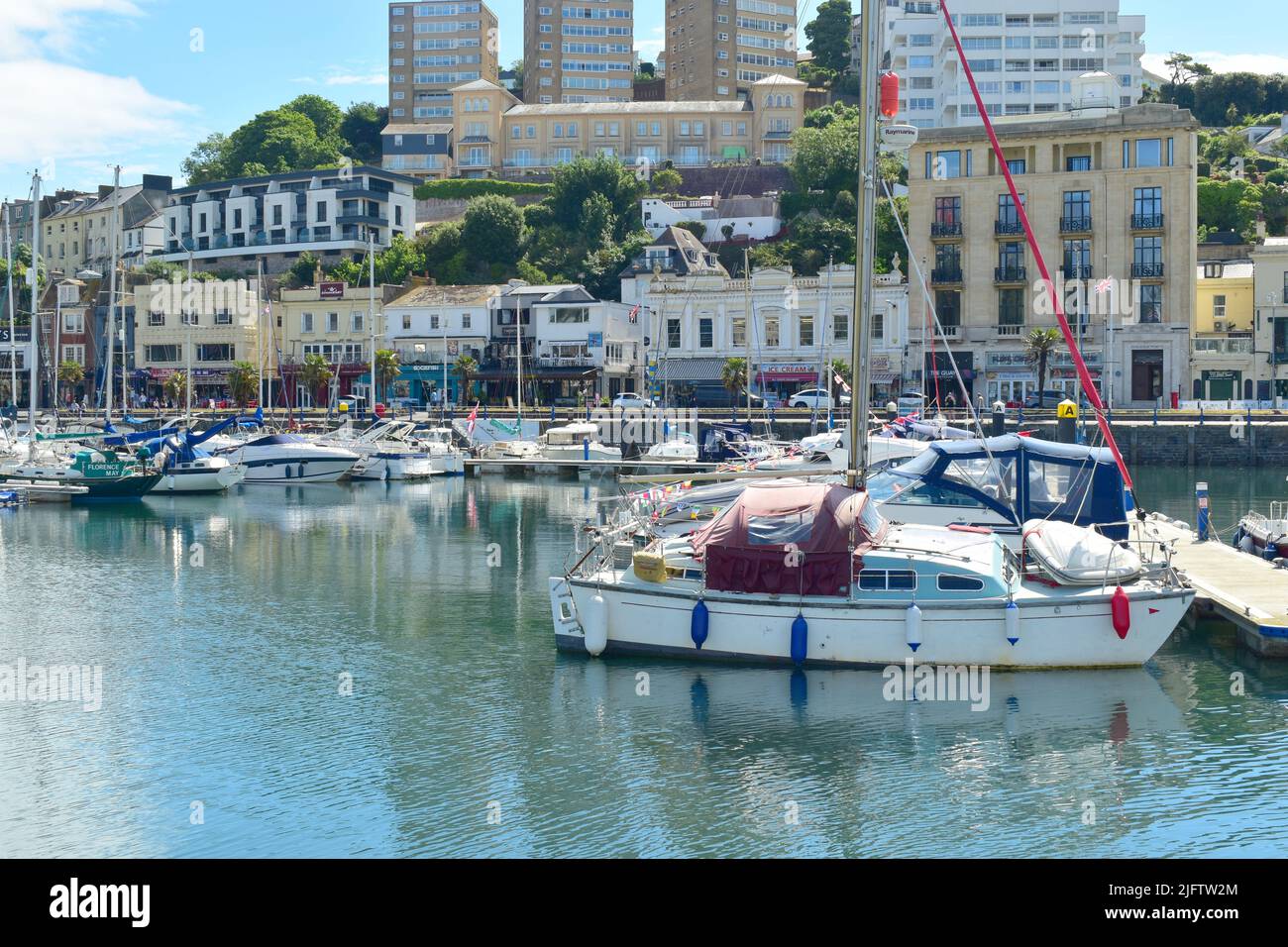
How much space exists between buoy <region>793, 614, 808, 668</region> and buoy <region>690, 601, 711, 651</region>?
1711mm

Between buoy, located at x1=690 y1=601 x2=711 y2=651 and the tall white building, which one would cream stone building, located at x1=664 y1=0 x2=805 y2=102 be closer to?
the tall white building

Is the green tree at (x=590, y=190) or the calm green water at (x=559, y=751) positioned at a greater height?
the green tree at (x=590, y=190)

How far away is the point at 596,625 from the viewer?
2662 centimetres

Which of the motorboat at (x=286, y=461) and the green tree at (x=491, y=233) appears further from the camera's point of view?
the green tree at (x=491, y=233)

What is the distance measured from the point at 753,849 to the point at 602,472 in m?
55.0

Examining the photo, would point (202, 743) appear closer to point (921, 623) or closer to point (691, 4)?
point (921, 623)

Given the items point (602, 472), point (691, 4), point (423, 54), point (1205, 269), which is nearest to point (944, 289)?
point (1205, 269)

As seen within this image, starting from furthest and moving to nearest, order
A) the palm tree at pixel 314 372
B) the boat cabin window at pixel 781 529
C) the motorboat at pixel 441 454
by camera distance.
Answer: the palm tree at pixel 314 372 → the motorboat at pixel 441 454 → the boat cabin window at pixel 781 529

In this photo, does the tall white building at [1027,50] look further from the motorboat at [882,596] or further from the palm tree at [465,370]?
the motorboat at [882,596]

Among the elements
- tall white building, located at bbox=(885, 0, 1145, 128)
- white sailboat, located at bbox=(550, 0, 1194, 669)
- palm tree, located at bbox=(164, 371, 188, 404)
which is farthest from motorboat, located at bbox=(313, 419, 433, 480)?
tall white building, located at bbox=(885, 0, 1145, 128)

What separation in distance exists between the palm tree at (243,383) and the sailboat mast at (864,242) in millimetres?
77267

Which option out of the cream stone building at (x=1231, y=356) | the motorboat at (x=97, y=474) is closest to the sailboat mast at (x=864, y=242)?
the motorboat at (x=97, y=474)

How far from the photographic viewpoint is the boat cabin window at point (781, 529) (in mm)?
25047

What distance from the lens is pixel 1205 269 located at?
309ft
